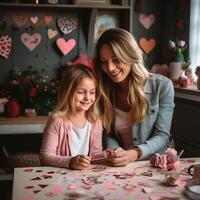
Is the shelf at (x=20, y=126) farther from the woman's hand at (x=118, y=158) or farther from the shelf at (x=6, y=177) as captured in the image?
the woman's hand at (x=118, y=158)

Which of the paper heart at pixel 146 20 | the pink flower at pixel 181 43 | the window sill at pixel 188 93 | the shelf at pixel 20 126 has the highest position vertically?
the paper heart at pixel 146 20

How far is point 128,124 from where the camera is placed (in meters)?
1.95

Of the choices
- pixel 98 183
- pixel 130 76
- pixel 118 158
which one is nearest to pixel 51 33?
pixel 130 76

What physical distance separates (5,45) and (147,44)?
1318mm

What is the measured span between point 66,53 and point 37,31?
0.32 metres

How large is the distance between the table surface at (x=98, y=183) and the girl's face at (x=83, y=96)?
0.37 metres

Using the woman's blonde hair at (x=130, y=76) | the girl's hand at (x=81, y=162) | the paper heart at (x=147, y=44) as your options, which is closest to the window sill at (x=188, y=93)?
the paper heart at (x=147, y=44)

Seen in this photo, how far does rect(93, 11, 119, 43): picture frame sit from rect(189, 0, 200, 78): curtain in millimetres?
726

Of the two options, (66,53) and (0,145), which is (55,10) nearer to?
(66,53)

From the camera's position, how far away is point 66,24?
3295mm

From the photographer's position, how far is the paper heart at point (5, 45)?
3199mm

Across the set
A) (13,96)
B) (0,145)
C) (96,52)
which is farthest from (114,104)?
(0,145)

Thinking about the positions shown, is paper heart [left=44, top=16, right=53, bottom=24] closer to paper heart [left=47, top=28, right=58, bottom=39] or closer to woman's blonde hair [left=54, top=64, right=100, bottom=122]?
paper heart [left=47, top=28, right=58, bottom=39]

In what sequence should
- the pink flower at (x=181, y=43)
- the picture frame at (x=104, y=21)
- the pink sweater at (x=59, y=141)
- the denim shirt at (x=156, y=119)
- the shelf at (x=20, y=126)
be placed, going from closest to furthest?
1. the pink sweater at (x=59, y=141)
2. the denim shirt at (x=156, y=119)
3. the shelf at (x=20, y=126)
4. the pink flower at (x=181, y=43)
5. the picture frame at (x=104, y=21)
